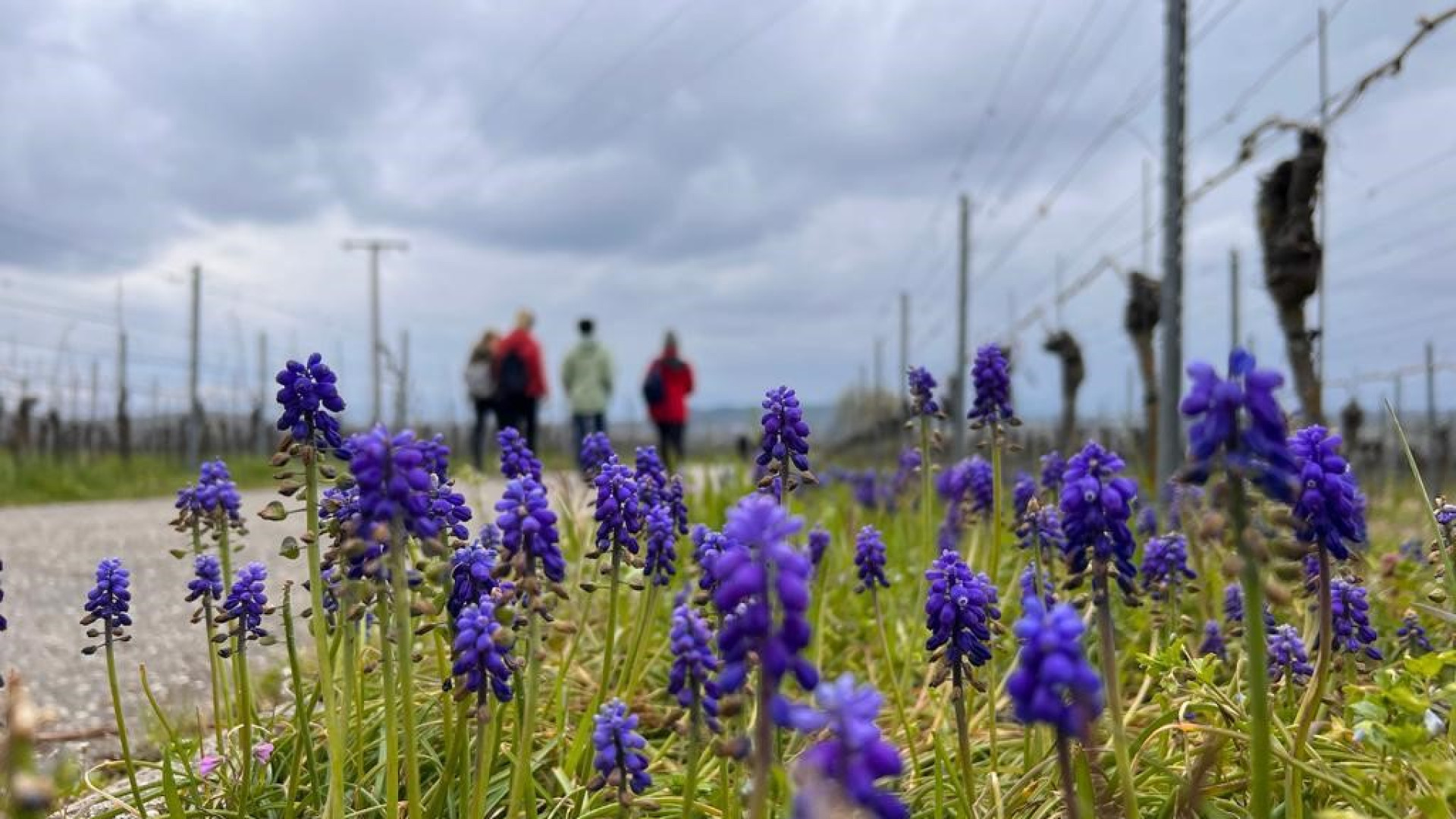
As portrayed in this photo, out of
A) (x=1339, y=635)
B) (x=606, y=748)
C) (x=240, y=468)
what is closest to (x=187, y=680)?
(x=606, y=748)

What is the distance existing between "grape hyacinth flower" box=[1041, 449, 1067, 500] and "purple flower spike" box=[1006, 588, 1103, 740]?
3.17 m

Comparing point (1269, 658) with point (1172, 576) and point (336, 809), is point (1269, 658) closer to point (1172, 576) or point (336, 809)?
point (1172, 576)

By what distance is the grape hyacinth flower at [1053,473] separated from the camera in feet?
13.9

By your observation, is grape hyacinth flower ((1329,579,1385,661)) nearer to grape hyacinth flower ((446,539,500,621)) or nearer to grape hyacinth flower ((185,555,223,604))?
grape hyacinth flower ((446,539,500,621))

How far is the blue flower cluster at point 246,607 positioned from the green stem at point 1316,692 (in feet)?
6.81

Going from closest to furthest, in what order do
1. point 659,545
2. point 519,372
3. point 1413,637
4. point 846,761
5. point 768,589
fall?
point 846,761 < point 768,589 < point 659,545 < point 1413,637 < point 519,372

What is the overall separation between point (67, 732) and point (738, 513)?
360cm

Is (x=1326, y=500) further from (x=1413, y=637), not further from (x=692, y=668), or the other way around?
(x=1413, y=637)

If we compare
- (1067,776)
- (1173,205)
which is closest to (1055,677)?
(1067,776)

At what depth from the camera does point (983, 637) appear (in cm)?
217

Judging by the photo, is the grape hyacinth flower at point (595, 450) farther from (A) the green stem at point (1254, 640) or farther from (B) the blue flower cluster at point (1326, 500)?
(A) the green stem at point (1254, 640)

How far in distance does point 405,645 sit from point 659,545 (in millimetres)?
1072

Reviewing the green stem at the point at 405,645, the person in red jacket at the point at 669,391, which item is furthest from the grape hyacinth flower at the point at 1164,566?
the person in red jacket at the point at 669,391

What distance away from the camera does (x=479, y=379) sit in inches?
612
